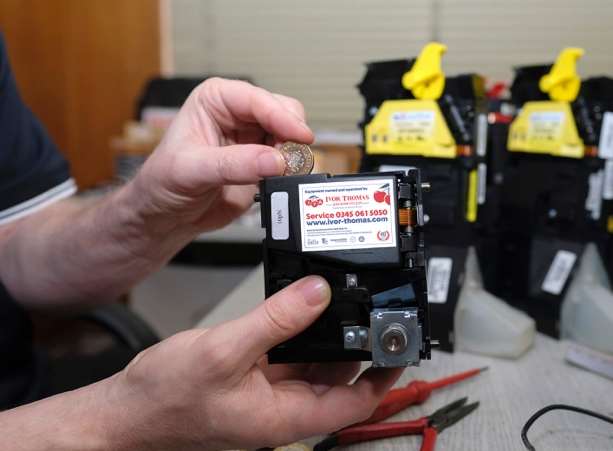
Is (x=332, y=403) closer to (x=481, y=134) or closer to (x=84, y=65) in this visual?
(x=481, y=134)

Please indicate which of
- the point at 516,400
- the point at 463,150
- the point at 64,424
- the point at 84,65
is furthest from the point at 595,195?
the point at 84,65

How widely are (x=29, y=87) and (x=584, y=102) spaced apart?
187cm

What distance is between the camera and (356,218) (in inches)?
19.9

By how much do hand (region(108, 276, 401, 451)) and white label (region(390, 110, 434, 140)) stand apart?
0.37m

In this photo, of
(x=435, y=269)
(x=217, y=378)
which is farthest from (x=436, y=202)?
(x=217, y=378)

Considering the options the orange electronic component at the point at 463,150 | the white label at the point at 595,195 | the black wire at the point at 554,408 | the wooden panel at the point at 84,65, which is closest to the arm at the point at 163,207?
the orange electronic component at the point at 463,150

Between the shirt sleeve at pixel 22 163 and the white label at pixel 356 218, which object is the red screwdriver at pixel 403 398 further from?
the shirt sleeve at pixel 22 163

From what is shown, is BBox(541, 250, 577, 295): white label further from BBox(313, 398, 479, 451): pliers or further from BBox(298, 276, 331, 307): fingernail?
BBox(298, 276, 331, 307): fingernail

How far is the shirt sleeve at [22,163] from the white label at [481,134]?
0.71m

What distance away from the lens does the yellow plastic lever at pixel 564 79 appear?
0.84 metres

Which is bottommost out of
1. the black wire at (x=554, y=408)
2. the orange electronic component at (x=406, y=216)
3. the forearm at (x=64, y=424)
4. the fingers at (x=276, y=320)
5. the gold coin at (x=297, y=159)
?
the black wire at (x=554, y=408)

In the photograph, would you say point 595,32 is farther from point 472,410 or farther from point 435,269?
point 472,410

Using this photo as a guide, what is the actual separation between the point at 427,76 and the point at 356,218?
1.19ft

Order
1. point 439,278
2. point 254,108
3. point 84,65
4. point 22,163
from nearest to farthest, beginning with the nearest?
1. point 254,108
2. point 439,278
3. point 22,163
4. point 84,65
